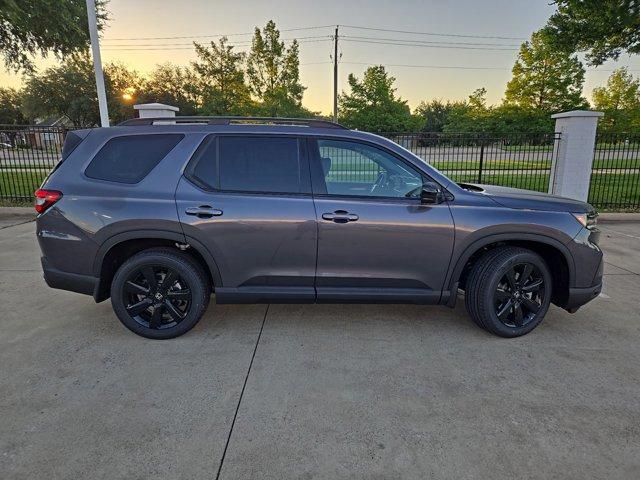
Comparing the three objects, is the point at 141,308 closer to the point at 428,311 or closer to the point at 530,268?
the point at 428,311

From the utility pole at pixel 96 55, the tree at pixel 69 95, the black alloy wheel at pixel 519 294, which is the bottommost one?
the black alloy wheel at pixel 519 294

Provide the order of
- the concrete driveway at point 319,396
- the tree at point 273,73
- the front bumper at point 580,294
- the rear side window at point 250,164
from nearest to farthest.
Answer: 1. the concrete driveway at point 319,396
2. the rear side window at point 250,164
3. the front bumper at point 580,294
4. the tree at point 273,73

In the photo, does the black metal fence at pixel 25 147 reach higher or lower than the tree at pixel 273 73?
lower

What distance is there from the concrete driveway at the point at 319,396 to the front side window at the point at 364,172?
51.2 inches

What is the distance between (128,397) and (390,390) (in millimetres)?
1807

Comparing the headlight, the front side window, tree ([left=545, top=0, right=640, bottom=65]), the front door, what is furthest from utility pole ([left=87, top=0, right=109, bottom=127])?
tree ([left=545, top=0, right=640, bottom=65])

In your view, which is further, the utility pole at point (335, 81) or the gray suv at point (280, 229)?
the utility pole at point (335, 81)

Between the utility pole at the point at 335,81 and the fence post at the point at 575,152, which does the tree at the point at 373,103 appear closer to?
the utility pole at the point at 335,81

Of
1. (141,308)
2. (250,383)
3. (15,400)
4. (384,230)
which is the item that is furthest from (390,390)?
(15,400)

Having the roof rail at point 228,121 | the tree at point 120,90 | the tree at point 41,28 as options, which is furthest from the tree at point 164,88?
the roof rail at point 228,121

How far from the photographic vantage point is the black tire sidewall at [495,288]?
3.50 meters

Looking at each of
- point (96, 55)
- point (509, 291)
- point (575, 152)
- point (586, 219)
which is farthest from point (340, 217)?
point (96, 55)

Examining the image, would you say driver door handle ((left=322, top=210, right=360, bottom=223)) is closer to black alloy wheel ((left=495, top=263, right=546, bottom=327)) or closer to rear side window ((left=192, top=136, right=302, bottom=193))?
rear side window ((left=192, top=136, right=302, bottom=193))

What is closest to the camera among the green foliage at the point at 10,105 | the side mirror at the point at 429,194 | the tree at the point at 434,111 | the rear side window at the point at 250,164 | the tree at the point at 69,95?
the side mirror at the point at 429,194
